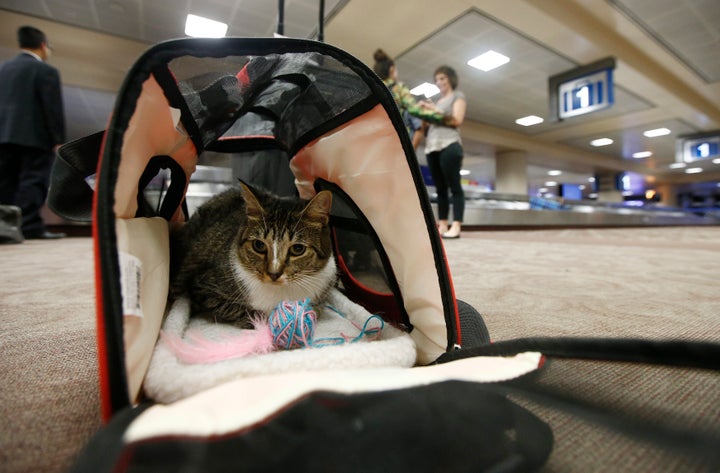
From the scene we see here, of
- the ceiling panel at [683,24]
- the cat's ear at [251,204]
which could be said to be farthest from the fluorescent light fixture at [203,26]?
the ceiling panel at [683,24]

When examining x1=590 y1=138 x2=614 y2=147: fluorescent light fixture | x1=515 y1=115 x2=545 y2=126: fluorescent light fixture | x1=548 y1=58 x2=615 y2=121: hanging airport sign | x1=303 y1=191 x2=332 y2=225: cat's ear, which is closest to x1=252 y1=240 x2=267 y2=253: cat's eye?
x1=303 y1=191 x2=332 y2=225: cat's ear

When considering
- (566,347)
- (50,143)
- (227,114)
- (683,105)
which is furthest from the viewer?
(683,105)

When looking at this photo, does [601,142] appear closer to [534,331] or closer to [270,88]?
[534,331]

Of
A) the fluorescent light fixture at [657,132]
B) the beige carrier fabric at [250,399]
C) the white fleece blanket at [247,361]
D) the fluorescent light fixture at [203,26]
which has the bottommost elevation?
the white fleece blanket at [247,361]

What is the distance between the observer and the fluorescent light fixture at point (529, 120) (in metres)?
8.21

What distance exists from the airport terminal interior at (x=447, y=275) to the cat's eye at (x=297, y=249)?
0.20 metres

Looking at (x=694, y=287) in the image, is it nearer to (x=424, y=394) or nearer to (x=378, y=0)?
(x=424, y=394)

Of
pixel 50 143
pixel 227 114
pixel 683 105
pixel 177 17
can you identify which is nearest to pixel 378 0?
pixel 177 17

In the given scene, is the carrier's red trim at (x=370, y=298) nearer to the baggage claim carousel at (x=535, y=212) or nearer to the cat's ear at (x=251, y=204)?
the cat's ear at (x=251, y=204)

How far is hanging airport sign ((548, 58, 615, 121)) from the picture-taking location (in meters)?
5.22

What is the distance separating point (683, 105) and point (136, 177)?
10024mm

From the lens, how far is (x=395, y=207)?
67cm

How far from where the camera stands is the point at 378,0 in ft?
13.0

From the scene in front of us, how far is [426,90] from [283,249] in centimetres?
626
